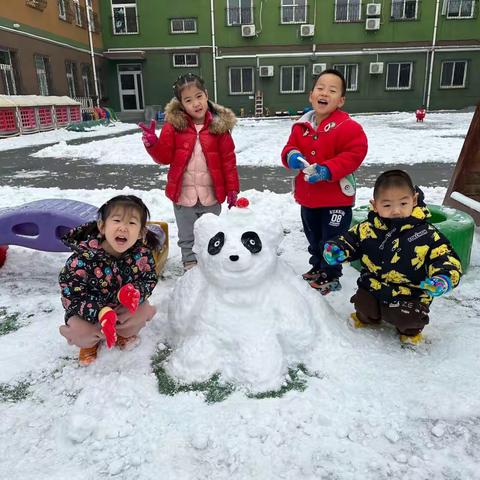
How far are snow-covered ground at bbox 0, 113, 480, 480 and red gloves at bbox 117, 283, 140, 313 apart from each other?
35cm

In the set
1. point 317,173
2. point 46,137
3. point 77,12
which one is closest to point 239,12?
point 77,12

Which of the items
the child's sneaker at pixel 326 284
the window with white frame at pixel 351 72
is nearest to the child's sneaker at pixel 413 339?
the child's sneaker at pixel 326 284

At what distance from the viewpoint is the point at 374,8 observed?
21.4 meters

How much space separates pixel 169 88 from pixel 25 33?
7.71 m

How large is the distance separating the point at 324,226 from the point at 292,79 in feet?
70.1

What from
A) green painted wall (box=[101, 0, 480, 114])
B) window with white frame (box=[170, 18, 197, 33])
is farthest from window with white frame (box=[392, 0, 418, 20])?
window with white frame (box=[170, 18, 197, 33])

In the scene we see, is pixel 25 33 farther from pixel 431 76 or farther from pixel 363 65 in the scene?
pixel 431 76

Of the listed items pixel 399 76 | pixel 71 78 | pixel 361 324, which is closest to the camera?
pixel 361 324

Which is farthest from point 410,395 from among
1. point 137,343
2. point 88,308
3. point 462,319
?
point 88,308

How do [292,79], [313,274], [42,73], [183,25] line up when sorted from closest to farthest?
[313,274] < [42,73] < [183,25] < [292,79]

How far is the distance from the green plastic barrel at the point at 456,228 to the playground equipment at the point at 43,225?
2.06 m

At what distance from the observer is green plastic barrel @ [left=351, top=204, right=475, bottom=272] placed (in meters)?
3.23

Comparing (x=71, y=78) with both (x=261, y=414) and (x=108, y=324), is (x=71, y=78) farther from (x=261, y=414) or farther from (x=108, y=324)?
(x=261, y=414)

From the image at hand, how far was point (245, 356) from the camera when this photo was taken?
7.34 ft
